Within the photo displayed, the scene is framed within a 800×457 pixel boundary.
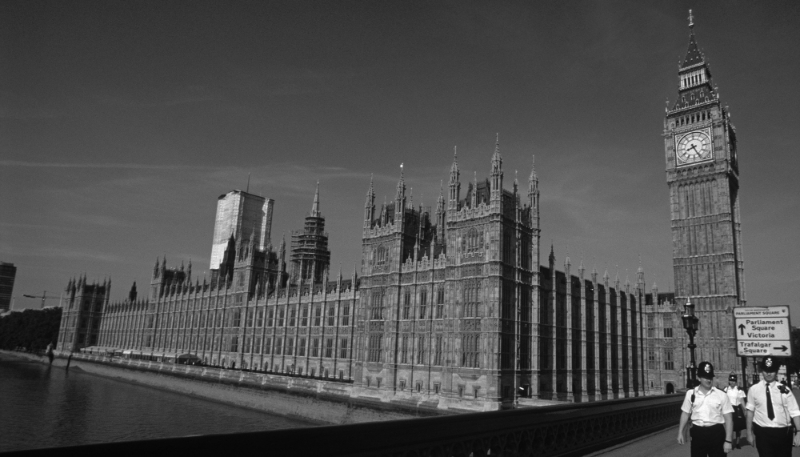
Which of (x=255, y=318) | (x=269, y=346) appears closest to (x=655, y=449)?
(x=269, y=346)

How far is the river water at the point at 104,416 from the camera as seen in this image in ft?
158

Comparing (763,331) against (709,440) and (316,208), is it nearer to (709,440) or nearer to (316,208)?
(709,440)

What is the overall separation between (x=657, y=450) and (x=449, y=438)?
10.1 metres

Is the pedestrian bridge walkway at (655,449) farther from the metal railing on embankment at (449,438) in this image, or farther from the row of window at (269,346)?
the row of window at (269,346)

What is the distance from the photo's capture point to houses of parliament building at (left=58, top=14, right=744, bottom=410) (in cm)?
5125

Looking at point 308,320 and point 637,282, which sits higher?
point 637,282

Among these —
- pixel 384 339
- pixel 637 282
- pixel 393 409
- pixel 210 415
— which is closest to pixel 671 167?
pixel 637 282

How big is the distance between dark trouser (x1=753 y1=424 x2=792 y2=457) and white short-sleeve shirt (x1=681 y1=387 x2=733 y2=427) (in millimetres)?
1204

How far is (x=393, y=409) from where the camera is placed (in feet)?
166

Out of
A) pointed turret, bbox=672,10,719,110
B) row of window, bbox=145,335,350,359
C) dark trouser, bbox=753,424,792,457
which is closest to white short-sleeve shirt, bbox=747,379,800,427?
dark trouser, bbox=753,424,792,457

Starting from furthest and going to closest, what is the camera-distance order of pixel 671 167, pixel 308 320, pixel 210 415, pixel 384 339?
pixel 671 167 → pixel 308 320 → pixel 210 415 → pixel 384 339

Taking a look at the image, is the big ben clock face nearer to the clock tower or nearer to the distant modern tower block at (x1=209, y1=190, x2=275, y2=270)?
the clock tower

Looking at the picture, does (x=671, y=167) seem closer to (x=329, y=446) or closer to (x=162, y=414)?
(x=162, y=414)

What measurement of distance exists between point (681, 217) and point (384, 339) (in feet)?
165
